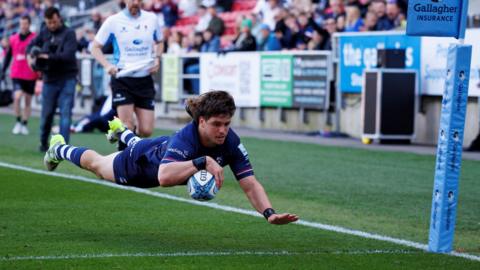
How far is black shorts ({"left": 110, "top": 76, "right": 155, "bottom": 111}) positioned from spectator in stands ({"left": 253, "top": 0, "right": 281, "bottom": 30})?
12461 mm

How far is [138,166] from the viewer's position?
9203 millimetres

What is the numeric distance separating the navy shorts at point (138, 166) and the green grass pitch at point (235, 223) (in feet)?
1.41

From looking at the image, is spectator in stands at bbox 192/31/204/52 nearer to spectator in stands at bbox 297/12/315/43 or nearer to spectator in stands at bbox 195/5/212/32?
spectator in stands at bbox 195/5/212/32

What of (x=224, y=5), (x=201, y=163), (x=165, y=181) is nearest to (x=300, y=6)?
(x=224, y=5)

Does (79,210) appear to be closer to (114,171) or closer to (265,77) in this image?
(114,171)

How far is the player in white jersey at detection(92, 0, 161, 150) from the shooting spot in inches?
563

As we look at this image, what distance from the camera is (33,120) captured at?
2806cm

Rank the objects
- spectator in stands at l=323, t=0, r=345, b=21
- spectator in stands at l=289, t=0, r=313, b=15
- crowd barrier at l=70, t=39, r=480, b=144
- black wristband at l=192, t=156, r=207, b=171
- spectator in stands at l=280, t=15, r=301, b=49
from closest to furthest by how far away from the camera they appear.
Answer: black wristband at l=192, t=156, r=207, b=171 < crowd barrier at l=70, t=39, r=480, b=144 < spectator in stands at l=280, t=15, r=301, b=49 < spectator in stands at l=323, t=0, r=345, b=21 < spectator in stands at l=289, t=0, r=313, b=15

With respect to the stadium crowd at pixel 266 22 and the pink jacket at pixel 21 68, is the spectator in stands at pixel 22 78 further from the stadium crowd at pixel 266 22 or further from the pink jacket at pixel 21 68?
the stadium crowd at pixel 266 22

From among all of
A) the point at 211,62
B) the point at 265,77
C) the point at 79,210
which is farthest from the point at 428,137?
the point at 79,210

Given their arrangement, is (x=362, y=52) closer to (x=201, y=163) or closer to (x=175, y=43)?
(x=175, y=43)

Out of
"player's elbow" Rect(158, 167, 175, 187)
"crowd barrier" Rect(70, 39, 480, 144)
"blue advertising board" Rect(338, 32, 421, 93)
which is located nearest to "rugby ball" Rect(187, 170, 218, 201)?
"player's elbow" Rect(158, 167, 175, 187)

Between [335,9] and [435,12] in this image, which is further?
[335,9]

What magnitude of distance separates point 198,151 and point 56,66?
9.16 m
